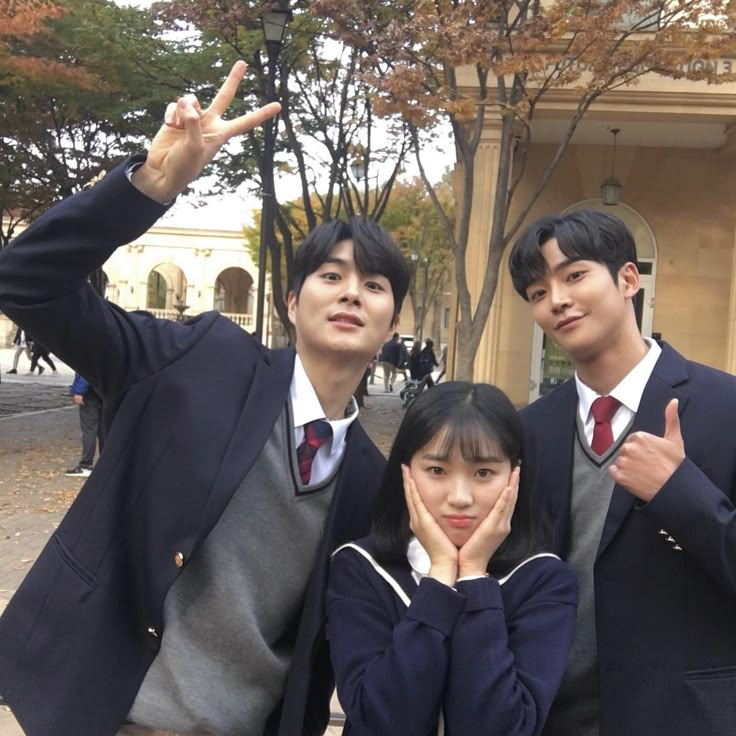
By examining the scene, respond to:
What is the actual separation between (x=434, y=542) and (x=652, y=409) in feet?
1.96

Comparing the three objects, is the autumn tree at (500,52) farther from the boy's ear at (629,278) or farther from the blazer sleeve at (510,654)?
the blazer sleeve at (510,654)

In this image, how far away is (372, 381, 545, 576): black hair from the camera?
1896 millimetres

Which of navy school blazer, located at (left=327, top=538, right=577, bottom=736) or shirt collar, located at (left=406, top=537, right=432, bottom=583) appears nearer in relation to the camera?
navy school blazer, located at (left=327, top=538, right=577, bottom=736)

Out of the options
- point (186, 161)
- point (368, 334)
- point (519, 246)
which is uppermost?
point (186, 161)

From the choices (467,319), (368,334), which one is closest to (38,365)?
(467,319)

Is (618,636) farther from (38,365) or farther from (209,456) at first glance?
(38,365)

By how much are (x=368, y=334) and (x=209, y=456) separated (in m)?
0.49

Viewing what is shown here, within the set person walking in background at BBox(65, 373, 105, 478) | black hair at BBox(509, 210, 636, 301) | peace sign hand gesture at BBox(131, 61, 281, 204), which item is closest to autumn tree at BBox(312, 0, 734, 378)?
person walking in background at BBox(65, 373, 105, 478)

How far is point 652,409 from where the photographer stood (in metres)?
1.99

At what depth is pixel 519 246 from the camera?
2246 millimetres

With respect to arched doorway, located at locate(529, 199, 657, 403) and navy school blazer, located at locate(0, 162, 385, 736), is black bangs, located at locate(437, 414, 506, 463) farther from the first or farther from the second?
arched doorway, located at locate(529, 199, 657, 403)

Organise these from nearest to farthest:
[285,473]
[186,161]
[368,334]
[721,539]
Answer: [721,539], [186,161], [285,473], [368,334]

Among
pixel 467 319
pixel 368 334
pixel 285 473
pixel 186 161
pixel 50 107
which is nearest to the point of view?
pixel 186 161

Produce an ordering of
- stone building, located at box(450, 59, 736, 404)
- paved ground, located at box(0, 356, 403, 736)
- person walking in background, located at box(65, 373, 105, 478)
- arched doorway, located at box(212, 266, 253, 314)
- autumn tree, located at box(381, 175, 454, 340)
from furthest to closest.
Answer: arched doorway, located at box(212, 266, 253, 314) → autumn tree, located at box(381, 175, 454, 340) → stone building, located at box(450, 59, 736, 404) → person walking in background, located at box(65, 373, 105, 478) → paved ground, located at box(0, 356, 403, 736)
